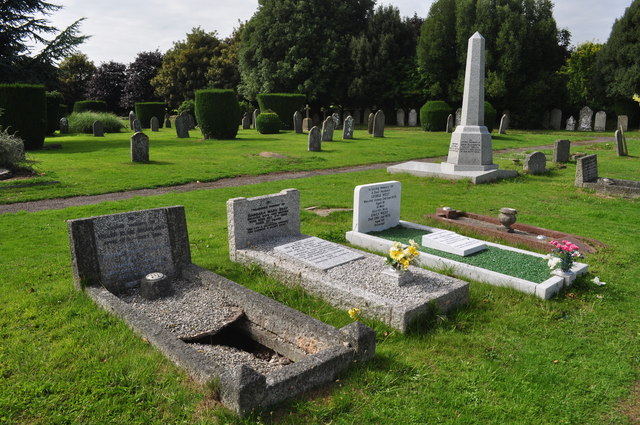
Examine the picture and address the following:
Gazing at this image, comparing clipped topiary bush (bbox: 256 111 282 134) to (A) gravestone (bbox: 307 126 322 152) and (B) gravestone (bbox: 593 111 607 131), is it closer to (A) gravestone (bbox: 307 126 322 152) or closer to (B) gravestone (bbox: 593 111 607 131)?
(A) gravestone (bbox: 307 126 322 152)

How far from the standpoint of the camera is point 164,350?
4207 mm

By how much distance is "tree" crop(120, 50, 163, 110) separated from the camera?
190 feet

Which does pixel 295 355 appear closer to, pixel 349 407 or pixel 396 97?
pixel 349 407

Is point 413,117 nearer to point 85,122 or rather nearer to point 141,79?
point 85,122

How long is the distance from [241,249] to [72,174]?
10.6 metres

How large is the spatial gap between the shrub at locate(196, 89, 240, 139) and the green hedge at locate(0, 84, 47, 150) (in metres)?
7.76

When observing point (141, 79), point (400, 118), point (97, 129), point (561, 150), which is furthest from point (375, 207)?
point (141, 79)

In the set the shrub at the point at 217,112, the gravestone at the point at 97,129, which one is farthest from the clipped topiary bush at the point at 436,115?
the gravestone at the point at 97,129

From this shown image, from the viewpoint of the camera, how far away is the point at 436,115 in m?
34.8

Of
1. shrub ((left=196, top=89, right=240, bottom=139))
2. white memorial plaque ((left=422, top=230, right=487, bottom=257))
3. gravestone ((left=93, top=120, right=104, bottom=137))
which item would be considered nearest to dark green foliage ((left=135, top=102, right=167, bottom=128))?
gravestone ((left=93, top=120, right=104, bottom=137))

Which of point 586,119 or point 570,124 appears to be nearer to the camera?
point 586,119

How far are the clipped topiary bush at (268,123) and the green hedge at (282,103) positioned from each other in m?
3.62

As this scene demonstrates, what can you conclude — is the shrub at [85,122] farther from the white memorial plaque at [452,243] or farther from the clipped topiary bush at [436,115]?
the white memorial plaque at [452,243]

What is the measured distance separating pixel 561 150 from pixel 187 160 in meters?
14.6
